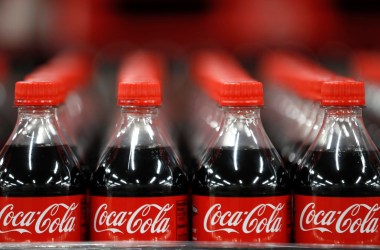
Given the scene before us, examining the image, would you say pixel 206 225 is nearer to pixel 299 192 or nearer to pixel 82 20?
pixel 299 192

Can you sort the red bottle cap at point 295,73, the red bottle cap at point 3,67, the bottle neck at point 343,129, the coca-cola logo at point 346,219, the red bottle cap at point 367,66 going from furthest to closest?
the red bottle cap at point 3,67, the red bottle cap at point 367,66, the red bottle cap at point 295,73, the bottle neck at point 343,129, the coca-cola logo at point 346,219

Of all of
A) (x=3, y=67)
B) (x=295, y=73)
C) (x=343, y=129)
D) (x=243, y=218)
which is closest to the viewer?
(x=243, y=218)

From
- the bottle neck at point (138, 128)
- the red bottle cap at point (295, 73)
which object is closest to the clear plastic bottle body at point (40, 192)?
the bottle neck at point (138, 128)

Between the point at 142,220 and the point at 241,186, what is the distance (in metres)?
0.18

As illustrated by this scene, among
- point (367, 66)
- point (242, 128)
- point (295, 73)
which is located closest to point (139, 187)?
point (242, 128)

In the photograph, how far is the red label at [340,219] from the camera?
4.50 feet

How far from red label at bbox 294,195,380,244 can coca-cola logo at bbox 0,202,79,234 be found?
412mm

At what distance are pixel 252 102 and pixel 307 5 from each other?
7.81 feet

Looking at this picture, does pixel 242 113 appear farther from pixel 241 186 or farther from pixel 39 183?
pixel 39 183

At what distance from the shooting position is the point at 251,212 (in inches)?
54.2

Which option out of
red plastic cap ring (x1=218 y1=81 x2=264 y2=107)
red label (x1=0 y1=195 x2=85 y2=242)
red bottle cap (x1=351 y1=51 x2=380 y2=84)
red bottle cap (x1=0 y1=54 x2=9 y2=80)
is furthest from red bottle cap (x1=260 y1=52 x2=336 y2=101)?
red bottle cap (x1=0 y1=54 x2=9 y2=80)

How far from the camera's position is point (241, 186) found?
1.40 metres

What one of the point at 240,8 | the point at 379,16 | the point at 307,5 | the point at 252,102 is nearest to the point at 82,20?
the point at 240,8

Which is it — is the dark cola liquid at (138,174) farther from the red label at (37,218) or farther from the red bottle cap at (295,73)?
the red bottle cap at (295,73)
